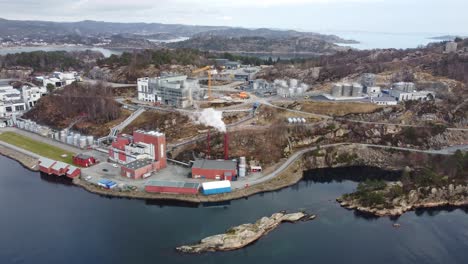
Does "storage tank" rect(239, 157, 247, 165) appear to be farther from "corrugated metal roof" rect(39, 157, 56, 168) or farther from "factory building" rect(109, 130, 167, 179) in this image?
"corrugated metal roof" rect(39, 157, 56, 168)

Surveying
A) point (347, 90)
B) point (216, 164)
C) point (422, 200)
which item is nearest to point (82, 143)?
point (216, 164)

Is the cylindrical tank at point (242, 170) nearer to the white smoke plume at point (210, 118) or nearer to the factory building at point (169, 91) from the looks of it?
the white smoke plume at point (210, 118)

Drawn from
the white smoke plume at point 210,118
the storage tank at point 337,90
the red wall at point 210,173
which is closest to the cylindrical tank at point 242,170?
the red wall at point 210,173

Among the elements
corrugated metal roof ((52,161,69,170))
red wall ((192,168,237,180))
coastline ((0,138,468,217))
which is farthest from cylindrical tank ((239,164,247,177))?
corrugated metal roof ((52,161,69,170))

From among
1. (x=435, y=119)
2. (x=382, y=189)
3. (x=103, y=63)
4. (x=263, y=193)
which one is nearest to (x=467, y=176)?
(x=382, y=189)

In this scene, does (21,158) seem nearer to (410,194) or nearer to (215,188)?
(215,188)
